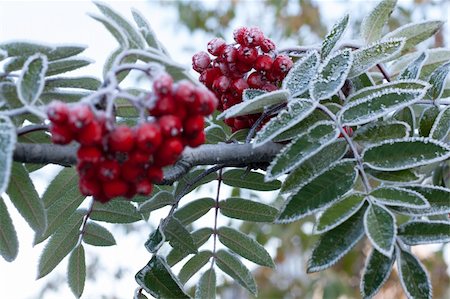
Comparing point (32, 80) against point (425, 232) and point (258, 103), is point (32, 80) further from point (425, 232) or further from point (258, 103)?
point (425, 232)

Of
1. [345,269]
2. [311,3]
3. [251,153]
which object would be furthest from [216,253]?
[311,3]

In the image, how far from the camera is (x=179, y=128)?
2.31 ft

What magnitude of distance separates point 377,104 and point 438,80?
0.67 feet

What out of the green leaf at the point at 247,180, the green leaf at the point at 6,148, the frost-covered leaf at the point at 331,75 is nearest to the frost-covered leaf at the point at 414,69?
the frost-covered leaf at the point at 331,75

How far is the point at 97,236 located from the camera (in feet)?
3.85

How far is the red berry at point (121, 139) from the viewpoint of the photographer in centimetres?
67

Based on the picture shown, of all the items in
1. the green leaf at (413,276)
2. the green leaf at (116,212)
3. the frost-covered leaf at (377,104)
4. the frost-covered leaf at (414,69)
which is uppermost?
the frost-covered leaf at (414,69)

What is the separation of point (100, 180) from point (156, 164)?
61 millimetres

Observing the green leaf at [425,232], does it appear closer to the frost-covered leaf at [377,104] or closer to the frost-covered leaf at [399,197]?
the frost-covered leaf at [399,197]

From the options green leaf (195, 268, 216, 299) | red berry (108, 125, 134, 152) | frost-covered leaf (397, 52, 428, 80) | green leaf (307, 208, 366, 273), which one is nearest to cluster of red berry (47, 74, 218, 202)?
red berry (108, 125, 134, 152)

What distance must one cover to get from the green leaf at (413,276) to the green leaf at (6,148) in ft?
1.56

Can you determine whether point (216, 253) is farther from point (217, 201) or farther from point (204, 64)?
point (204, 64)

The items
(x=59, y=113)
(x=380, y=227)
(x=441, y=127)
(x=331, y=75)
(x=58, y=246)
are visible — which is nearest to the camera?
(x=59, y=113)

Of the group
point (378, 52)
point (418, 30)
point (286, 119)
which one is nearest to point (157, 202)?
point (286, 119)
